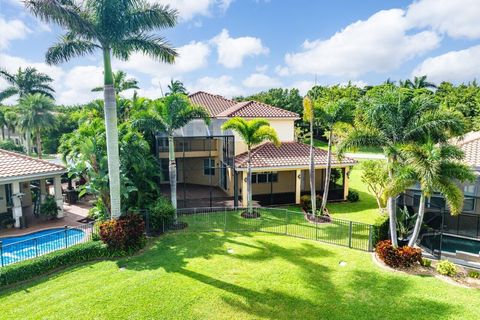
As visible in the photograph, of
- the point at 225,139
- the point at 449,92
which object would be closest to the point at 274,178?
the point at 225,139

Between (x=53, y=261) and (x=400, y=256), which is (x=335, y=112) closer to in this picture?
(x=400, y=256)

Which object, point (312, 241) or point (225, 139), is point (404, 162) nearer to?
point (312, 241)

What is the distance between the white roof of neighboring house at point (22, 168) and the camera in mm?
18141

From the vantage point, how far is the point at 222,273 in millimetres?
13164

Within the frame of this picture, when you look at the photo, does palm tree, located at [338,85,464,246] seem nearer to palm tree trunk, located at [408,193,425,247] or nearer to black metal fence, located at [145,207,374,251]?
palm tree trunk, located at [408,193,425,247]

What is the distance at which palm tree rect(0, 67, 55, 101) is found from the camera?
39.1 m

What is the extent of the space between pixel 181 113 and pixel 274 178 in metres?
10.1

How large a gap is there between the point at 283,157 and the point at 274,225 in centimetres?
661

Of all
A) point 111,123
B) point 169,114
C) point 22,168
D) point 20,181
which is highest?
point 169,114

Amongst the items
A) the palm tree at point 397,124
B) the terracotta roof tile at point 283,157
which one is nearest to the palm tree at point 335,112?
the terracotta roof tile at point 283,157

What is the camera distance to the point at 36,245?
45.5 ft

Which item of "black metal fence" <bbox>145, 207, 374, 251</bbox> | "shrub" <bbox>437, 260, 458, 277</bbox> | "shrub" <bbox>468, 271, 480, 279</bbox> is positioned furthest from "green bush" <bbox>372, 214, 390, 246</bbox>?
"shrub" <bbox>468, 271, 480, 279</bbox>

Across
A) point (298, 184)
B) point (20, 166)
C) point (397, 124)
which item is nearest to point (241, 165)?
point (298, 184)

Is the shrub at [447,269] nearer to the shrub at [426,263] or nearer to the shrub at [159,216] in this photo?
the shrub at [426,263]
